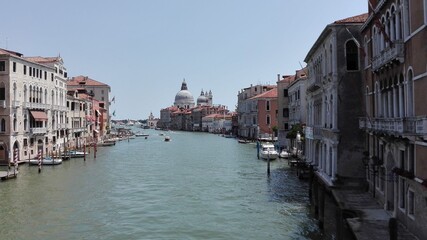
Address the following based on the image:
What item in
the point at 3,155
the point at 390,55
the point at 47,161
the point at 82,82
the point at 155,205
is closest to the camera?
the point at 390,55

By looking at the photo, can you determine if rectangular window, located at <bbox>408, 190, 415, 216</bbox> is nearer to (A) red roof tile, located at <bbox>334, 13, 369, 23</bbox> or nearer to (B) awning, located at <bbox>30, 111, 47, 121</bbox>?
(A) red roof tile, located at <bbox>334, 13, 369, 23</bbox>

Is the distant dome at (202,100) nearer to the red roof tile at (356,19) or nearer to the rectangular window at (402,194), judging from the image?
the red roof tile at (356,19)

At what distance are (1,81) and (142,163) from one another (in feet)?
41.4

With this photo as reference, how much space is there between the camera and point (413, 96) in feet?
35.2

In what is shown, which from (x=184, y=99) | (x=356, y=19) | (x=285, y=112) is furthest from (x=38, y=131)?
(x=184, y=99)

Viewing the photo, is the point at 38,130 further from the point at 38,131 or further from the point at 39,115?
the point at 39,115

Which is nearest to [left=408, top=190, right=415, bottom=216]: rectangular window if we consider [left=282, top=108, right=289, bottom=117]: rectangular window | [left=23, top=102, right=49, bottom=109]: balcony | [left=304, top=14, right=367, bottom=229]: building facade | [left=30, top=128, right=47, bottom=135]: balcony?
[left=304, top=14, right=367, bottom=229]: building facade

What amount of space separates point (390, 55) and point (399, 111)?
155 cm

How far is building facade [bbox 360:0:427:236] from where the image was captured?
32.9 ft

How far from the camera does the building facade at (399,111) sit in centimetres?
1003

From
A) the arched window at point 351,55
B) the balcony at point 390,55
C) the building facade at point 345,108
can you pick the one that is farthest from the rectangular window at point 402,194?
the arched window at point 351,55

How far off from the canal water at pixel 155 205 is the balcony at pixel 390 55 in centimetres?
571

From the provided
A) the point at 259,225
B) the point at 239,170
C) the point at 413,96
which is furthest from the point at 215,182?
the point at 413,96

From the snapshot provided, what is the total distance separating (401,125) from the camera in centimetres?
1072
